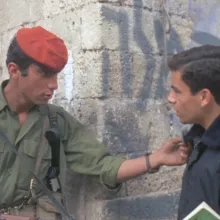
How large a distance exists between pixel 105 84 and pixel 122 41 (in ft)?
0.83

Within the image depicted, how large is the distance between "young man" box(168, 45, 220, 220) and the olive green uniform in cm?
68

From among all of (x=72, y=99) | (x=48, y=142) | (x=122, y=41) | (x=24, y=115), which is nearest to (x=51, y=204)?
(x=48, y=142)

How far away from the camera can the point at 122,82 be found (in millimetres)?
2914

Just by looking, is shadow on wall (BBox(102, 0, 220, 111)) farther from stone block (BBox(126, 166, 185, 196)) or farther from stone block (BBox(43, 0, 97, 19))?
stone block (BBox(126, 166, 185, 196))

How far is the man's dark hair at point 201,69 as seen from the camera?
196cm

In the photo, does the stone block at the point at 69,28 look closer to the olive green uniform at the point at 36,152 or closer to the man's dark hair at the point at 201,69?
the olive green uniform at the point at 36,152

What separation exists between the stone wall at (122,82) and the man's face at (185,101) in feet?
2.76

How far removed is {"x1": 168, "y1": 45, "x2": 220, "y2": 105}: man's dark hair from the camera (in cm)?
196

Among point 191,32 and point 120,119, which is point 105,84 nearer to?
point 120,119

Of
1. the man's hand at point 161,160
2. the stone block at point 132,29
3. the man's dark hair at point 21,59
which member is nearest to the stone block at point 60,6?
the stone block at point 132,29

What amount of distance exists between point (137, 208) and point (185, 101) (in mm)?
1092

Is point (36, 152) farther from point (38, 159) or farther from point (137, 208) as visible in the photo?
point (137, 208)

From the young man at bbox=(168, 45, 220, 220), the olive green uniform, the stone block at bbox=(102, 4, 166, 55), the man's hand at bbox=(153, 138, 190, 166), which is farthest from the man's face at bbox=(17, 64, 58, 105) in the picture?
the young man at bbox=(168, 45, 220, 220)

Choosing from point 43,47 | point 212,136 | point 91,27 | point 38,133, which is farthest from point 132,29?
point 212,136
